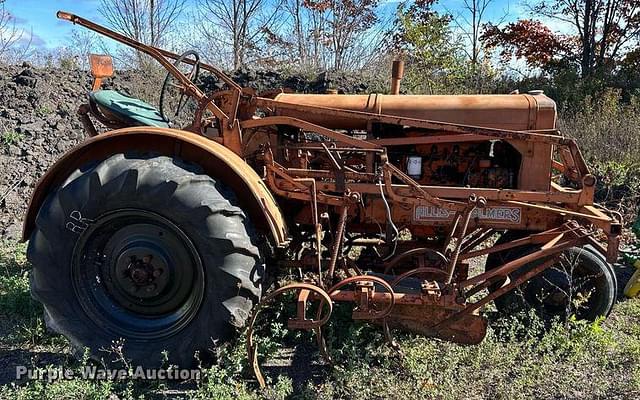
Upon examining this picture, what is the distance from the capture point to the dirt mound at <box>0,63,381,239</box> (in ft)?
22.8

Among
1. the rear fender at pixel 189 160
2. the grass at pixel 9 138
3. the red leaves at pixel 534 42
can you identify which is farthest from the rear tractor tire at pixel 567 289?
the red leaves at pixel 534 42

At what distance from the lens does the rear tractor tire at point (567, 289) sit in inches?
142

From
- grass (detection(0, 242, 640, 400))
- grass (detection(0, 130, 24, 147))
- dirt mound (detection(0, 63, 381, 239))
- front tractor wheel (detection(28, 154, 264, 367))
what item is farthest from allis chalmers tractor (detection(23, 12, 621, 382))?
grass (detection(0, 130, 24, 147))

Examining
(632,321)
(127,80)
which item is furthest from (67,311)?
(127,80)

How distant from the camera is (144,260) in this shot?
318 centimetres

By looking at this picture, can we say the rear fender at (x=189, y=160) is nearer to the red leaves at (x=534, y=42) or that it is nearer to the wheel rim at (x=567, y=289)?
the wheel rim at (x=567, y=289)

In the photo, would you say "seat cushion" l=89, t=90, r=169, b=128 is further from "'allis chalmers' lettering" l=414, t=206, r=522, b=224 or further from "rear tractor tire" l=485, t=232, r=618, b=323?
"rear tractor tire" l=485, t=232, r=618, b=323

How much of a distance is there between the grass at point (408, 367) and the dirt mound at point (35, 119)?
141 inches

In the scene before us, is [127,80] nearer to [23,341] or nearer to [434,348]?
[23,341]

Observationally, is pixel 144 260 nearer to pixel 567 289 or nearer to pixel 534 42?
pixel 567 289

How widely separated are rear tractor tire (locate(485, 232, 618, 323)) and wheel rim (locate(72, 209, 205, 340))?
2.04 metres

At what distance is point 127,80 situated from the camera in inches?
427

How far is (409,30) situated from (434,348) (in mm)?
A: 10983

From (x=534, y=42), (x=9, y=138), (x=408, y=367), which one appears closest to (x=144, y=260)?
(x=408, y=367)
